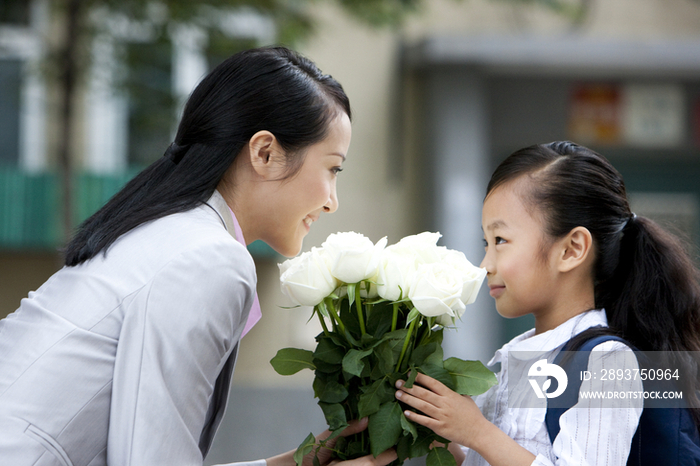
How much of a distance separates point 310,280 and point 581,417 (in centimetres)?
63

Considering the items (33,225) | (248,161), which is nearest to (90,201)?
(33,225)

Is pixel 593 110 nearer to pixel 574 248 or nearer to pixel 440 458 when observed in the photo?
pixel 574 248

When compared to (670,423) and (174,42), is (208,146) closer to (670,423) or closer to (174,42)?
(670,423)

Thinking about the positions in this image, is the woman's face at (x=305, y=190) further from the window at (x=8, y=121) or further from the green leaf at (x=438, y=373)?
the window at (x=8, y=121)

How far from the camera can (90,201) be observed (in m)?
5.14

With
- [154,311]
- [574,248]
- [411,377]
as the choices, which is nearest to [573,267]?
[574,248]

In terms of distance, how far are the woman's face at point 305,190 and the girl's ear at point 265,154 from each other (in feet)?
0.11

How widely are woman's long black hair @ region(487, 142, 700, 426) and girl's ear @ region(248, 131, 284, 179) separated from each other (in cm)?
57

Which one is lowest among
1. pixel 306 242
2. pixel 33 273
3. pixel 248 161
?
pixel 33 273

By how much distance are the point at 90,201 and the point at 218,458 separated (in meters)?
2.09

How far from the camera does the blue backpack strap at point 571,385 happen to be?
153 centimetres

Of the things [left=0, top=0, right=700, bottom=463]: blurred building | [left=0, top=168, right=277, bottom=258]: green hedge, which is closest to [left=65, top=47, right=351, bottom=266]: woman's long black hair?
[left=0, top=168, right=277, bottom=258]: green hedge

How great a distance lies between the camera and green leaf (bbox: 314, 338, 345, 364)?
1.47 metres

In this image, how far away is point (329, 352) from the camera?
148 centimetres
